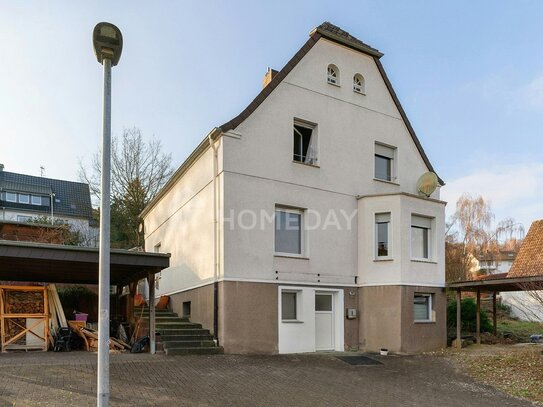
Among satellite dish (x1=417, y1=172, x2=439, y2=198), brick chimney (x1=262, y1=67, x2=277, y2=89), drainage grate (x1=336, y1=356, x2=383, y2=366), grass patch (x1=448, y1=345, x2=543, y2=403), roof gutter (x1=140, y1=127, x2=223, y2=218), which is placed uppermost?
brick chimney (x1=262, y1=67, x2=277, y2=89)

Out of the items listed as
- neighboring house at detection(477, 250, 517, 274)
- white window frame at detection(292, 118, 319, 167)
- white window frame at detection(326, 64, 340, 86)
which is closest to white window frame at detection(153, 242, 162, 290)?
white window frame at detection(292, 118, 319, 167)

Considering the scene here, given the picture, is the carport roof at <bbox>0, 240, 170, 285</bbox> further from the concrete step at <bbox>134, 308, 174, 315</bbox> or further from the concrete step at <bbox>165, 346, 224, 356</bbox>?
the concrete step at <bbox>165, 346, 224, 356</bbox>

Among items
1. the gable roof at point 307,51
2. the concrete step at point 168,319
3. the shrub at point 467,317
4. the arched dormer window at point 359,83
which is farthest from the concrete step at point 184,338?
the shrub at point 467,317

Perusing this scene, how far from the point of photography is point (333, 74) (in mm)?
16719

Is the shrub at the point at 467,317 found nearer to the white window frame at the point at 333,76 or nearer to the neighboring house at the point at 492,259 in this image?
the white window frame at the point at 333,76

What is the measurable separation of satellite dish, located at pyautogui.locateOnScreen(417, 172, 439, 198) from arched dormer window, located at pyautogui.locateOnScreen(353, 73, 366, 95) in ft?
12.5

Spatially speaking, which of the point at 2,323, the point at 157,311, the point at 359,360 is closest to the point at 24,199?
the point at 157,311

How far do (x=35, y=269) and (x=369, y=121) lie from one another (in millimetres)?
11841

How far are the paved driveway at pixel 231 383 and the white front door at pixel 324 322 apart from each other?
7.88ft

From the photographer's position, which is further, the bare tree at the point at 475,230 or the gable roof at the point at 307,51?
the bare tree at the point at 475,230

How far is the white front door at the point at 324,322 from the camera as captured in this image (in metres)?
15.0

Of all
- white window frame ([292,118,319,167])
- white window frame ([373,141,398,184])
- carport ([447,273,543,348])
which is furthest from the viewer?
white window frame ([373,141,398,184])

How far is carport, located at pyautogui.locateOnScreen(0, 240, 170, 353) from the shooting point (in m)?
10.9

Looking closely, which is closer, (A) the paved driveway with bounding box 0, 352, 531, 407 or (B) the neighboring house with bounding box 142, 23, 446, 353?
(A) the paved driveway with bounding box 0, 352, 531, 407
